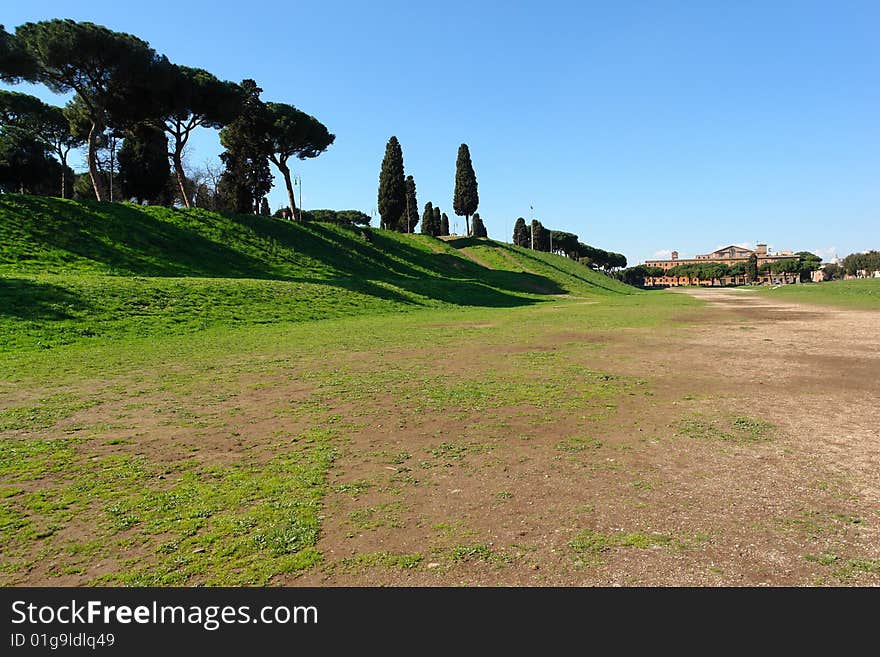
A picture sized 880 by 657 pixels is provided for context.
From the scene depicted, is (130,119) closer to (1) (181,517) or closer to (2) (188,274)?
(2) (188,274)

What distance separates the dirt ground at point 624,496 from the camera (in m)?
3.52

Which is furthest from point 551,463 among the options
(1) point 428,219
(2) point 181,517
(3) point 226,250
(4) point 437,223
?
(4) point 437,223

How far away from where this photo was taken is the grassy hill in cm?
1786

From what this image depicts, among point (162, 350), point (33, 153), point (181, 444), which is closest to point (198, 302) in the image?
point (162, 350)

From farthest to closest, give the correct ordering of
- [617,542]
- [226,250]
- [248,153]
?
[248,153]
[226,250]
[617,542]

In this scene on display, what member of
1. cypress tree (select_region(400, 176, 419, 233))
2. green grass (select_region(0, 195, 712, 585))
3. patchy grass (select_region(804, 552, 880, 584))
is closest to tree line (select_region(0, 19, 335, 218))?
green grass (select_region(0, 195, 712, 585))

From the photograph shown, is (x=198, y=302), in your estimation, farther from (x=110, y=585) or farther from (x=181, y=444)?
(x=110, y=585)

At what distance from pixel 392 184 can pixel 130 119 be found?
106ft

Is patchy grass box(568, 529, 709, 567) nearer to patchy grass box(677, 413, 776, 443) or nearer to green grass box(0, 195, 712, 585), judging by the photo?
green grass box(0, 195, 712, 585)

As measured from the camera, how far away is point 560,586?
3.32 meters

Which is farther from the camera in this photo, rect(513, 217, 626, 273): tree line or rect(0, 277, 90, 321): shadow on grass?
rect(513, 217, 626, 273): tree line

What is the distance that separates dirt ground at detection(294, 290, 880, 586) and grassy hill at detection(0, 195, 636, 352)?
14167mm

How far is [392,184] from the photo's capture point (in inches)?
2623

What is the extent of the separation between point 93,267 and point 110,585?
29657 mm
